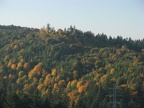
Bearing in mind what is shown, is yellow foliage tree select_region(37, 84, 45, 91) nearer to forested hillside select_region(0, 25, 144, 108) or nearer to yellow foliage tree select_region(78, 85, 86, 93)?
forested hillside select_region(0, 25, 144, 108)

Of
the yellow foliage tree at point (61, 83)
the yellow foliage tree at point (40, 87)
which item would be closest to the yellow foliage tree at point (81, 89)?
the yellow foliage tree at point (61, 83)

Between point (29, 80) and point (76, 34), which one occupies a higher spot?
point (76, 34)

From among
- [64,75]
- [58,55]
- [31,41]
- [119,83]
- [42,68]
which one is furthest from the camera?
[31,41]

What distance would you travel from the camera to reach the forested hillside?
320 ft

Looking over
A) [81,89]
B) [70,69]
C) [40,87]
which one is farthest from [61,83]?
[81,89]

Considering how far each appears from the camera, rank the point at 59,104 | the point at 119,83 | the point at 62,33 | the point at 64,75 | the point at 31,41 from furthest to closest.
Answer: the point at 62,33 → the point at 31,41 → the point at 64,75 → the point at 119,83 → the point at 59,104

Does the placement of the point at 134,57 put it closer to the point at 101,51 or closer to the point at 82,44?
the point at 101,51

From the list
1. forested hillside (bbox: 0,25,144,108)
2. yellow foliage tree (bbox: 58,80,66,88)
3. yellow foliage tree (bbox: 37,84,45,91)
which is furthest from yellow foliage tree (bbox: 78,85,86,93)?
yellow foliage tree (bbox: 37,84,45,91)

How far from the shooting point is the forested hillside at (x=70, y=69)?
320ft

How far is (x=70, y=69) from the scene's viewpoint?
454 feet

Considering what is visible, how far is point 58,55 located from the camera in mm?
157875

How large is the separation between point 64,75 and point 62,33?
62.4m

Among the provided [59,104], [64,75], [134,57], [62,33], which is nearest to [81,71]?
[64,75]

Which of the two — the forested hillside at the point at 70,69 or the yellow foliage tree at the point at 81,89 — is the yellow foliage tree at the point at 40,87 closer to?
the forested hillside at the point at 70,69
